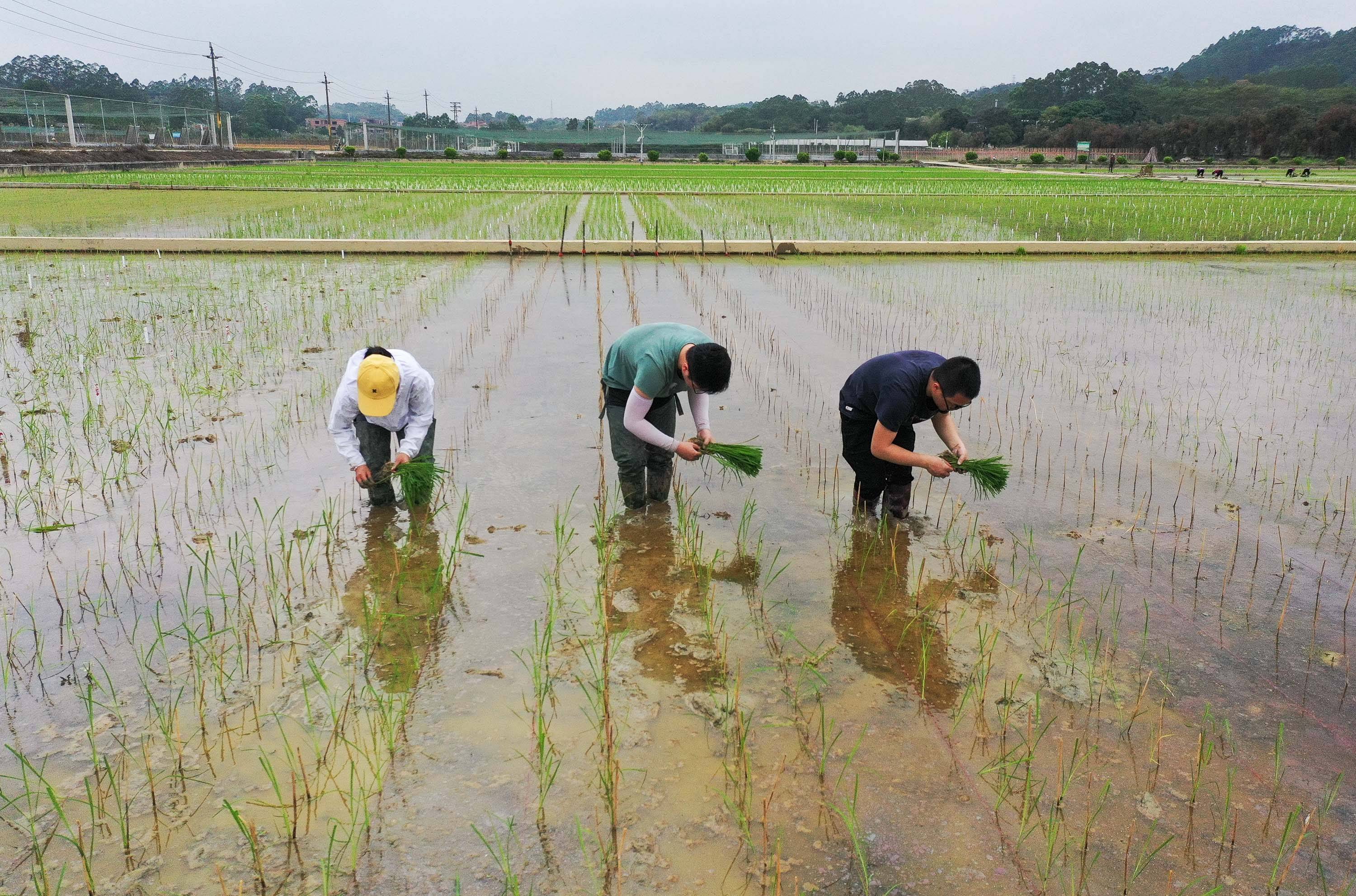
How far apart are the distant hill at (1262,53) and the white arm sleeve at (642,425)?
145 metres

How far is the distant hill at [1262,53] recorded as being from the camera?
12631 centimetres

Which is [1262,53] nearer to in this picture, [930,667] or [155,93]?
[155,93]

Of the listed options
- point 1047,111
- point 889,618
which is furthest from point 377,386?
point 1047,111

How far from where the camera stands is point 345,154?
5238 centimetres

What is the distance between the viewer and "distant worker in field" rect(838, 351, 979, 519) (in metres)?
3.56

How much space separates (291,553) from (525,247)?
9372 millimetres

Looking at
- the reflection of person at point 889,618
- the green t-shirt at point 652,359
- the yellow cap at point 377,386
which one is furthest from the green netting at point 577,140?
the reflection of person at point 889,618

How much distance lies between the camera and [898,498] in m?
4.30

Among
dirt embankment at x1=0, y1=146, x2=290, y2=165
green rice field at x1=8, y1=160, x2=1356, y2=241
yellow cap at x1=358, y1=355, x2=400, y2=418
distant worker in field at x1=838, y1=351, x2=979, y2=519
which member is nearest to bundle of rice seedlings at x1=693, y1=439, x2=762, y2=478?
distant worker in field at x1=838, y1=351, x2=979, y2=519

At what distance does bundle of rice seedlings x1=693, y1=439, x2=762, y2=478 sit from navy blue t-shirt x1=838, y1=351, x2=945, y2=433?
1.39 feet

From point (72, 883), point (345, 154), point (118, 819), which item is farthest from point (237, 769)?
point (345, 154)

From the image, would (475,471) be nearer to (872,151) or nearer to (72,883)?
(72,883)

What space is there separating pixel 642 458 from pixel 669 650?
122 centimetres

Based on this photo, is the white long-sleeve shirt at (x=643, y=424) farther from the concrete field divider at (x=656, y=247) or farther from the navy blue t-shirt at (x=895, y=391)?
the concrete field divider at (x=656, y=247)
